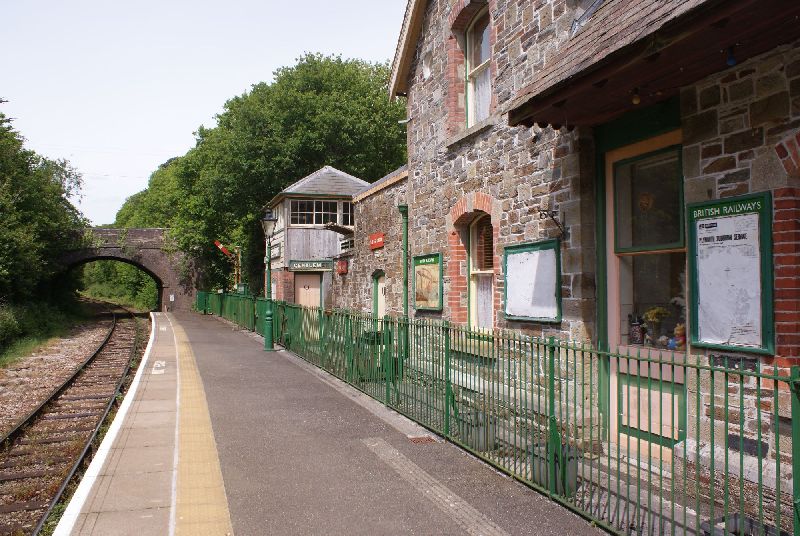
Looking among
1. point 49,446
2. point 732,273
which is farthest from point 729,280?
point 49,446

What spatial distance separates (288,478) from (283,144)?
28238 mm

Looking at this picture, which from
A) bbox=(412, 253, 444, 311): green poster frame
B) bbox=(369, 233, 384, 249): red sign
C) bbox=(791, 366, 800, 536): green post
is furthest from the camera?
bbox=(369, 233, 384, 249): red sign

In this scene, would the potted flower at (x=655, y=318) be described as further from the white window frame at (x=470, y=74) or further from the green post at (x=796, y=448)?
the white window frame at (x=470, y=74)

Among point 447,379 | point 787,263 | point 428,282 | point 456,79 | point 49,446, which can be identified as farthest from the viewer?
point 428,282

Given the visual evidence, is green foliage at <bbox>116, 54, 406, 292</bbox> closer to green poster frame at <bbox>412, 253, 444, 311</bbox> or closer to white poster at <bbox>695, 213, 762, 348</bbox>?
green poster frame at <bbox>412, 253, 444, 311</bbox>

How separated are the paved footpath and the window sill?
4198 mm

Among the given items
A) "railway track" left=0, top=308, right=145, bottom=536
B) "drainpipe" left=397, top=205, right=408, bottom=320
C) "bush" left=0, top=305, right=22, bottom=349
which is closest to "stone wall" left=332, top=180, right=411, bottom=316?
"drainpipe" left=397, top=205, right=408, bottom=320

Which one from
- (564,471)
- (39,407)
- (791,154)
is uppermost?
(791,154)

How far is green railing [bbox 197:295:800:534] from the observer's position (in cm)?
411

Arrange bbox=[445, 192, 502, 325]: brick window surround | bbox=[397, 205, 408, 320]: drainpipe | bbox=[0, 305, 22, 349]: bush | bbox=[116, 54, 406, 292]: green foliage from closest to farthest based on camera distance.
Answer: bbox=[445, 192, 502, 325]: brick window surround → bbox=[397, 205, 408, 320]: drainpipe → bbox=[0, 305, 22, 349]: bush → bbox=[116, 54, 406, 292]: green foliage

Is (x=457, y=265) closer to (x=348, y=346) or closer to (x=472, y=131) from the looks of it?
(x=472, y=131)

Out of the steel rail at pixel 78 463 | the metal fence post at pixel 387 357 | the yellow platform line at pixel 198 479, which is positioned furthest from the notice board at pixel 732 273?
the steel rail at pixel 78 463

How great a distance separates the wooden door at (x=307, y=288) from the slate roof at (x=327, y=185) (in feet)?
12.8

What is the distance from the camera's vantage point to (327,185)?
27.6 metres
